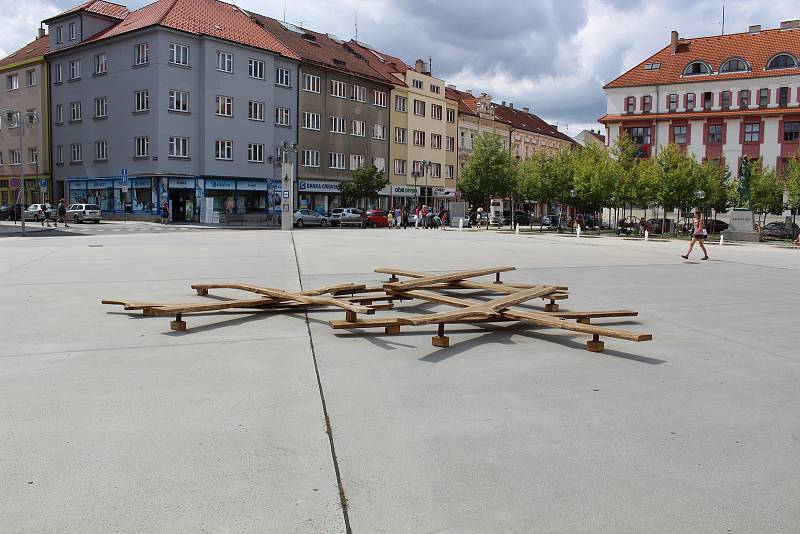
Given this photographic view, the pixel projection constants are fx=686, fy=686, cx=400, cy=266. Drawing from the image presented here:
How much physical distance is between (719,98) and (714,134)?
12.4ft

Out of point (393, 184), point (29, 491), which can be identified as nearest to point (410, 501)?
point (29, 491)

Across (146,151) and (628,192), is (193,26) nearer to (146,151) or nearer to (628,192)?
(146,151)

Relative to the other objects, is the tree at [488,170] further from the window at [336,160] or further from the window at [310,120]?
the window at [310,120]

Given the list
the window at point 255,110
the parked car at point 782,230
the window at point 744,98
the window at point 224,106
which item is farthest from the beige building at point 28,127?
the window at point 744,98

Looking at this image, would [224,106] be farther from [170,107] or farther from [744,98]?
[744,98]

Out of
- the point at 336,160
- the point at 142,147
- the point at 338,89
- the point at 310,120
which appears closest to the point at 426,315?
the point at 142,147

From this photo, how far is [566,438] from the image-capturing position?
4.56 metres

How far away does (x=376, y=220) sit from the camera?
56.1 metres

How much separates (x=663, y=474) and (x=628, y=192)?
53183mm

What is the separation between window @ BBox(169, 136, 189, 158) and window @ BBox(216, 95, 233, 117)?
3450 mm

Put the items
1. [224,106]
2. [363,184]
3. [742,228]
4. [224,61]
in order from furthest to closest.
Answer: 1. [363,184]
2. [224,106]
3. [224,61]
4. [742,228]

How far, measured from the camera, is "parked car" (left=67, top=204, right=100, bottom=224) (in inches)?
1923

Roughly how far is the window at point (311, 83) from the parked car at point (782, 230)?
1455 inches

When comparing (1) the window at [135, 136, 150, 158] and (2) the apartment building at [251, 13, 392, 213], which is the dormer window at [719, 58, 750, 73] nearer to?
(2) the apartment building at [251, 13, 392, 213]
